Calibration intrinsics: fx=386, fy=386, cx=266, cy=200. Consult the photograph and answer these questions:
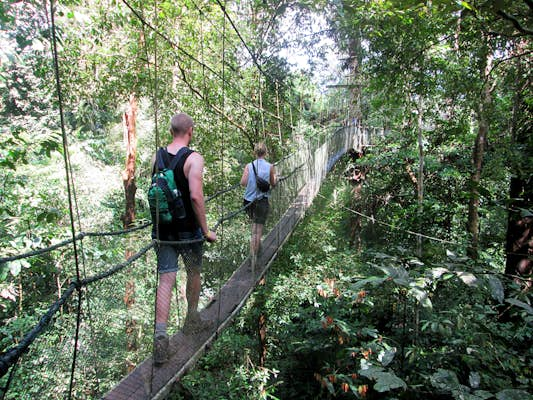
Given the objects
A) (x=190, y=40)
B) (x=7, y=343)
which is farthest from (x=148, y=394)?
(x=190, y=40)

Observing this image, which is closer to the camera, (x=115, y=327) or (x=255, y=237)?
(x=115, y=327)

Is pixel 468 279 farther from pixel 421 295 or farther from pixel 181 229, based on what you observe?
pixel 181 229

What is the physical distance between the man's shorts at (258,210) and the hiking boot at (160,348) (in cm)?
99

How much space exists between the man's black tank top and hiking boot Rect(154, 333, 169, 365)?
0.97 feet

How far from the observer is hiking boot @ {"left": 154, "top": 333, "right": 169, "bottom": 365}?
1160mm

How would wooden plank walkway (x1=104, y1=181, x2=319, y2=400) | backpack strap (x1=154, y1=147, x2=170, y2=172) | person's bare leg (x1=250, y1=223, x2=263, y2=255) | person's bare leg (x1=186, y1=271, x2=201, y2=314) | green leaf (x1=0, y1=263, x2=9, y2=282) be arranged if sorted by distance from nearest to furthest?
wooden plank walkway (x1=104, y1=181, x2=319, y2=400) < backpack strap (x1=154, y1=147, x2=170, y2=172) < person's bare leg (x1=186, y1=271, x2=201, y2=314) < green leaf (x1=0, y1=263, x2=9, y2=282) < person's bare leg (x1=250, y1=223, x2=263, y2=255)

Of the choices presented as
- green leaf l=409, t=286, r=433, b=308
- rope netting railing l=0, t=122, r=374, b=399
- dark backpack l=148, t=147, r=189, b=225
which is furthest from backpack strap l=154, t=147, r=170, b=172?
green leaf l=409, t=286, r=433, b=308

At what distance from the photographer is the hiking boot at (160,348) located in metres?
1.16

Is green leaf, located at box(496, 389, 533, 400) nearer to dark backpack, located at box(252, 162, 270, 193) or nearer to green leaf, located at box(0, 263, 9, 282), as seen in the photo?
dark backpack, located at box(252, 162, 270, 193)

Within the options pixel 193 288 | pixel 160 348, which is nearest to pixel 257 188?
pixel 193 288

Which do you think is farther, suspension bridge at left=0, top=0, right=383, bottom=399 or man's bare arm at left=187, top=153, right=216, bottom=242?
man's bare arm at left=187, top=153, right=216, bottom=242

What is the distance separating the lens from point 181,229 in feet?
4.06

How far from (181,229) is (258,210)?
35.7 inches

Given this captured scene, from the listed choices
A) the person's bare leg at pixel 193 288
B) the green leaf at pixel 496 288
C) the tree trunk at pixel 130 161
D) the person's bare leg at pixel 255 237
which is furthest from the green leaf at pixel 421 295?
the tree trunk at pixel 130 161
